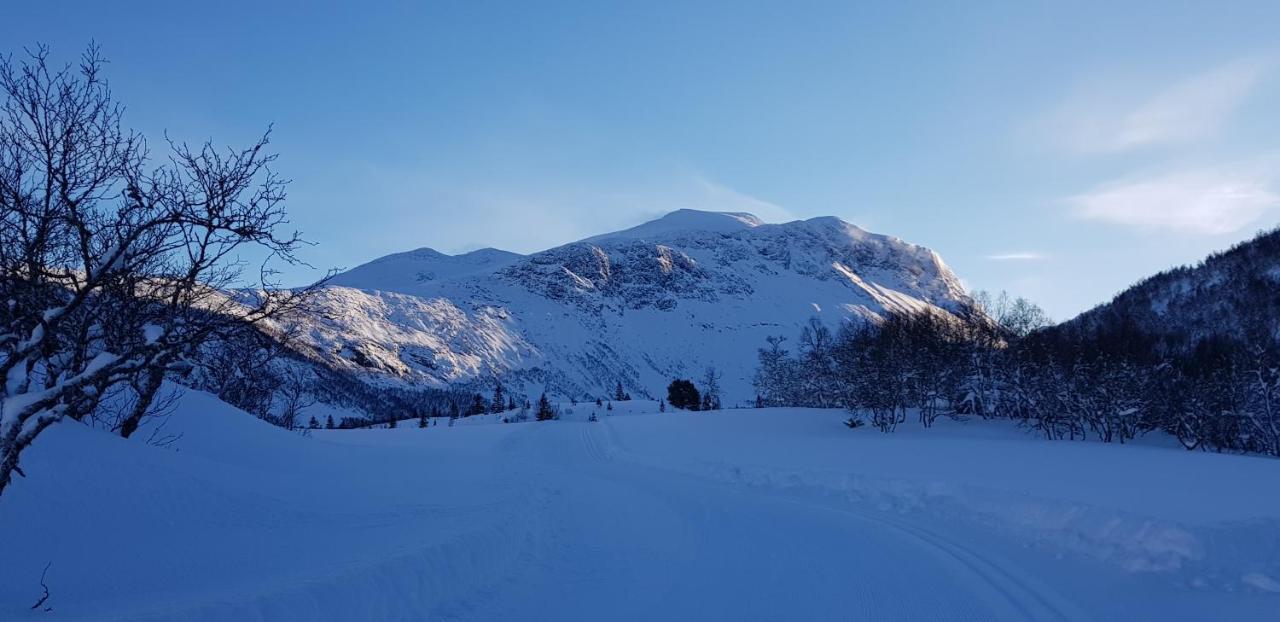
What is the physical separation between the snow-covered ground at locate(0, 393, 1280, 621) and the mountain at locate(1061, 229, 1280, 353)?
7377 centimetres

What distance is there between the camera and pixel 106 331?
282 inches

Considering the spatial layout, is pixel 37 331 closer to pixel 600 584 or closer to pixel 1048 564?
pixel 600 584

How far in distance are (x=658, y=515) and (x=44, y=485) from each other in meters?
9.98

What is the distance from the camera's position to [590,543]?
1083 cm

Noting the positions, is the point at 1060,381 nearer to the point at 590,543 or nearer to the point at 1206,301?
the point at 590,543

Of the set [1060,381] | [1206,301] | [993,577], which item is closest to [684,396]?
[1060,381]

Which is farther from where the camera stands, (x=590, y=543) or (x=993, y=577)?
(x=590, y=543)

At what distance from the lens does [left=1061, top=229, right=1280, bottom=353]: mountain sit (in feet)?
247

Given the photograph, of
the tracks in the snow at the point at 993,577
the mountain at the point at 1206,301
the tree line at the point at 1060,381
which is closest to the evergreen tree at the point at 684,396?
the tree line at the point at 1060,381

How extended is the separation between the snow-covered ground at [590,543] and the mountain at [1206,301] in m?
73.8

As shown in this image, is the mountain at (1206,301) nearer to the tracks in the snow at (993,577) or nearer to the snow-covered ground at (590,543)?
the snow-covered ground at (590,543)

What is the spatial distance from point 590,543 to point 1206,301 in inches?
4197

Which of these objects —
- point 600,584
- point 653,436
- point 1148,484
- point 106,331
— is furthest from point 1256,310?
point 106,331

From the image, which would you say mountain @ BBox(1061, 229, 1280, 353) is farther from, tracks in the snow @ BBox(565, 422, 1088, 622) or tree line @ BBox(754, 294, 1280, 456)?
tracks in the snow @ BBox(565, 422, 1088, 622)
